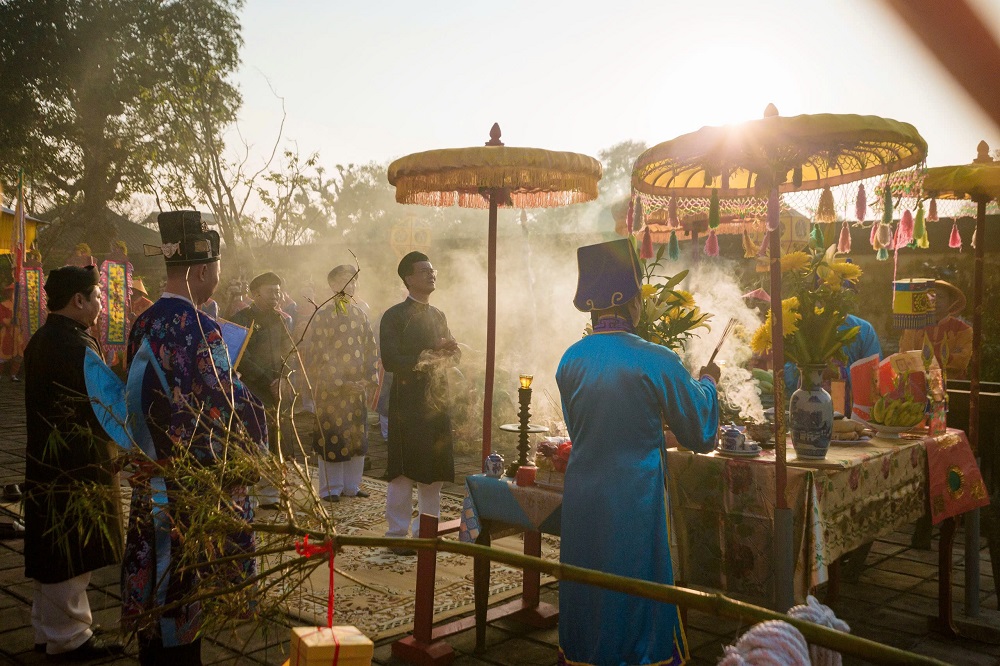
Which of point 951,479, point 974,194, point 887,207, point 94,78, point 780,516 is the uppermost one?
point 94,78

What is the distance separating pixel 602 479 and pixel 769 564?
36.4 inches

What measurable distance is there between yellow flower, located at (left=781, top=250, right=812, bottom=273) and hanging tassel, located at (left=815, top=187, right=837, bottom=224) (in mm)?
580

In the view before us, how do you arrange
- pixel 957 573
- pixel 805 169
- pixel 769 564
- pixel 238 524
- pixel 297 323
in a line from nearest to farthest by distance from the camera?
pixel 238 524 < pixel 769 564 < pixel 805 169 < pixel 957 573 < pixel 297 323

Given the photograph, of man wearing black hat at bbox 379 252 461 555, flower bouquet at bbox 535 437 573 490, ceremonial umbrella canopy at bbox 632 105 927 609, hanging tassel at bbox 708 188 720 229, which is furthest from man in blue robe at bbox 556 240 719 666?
man wearing black hat at bbox 379 252 461 555

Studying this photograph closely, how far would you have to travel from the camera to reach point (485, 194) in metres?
5.94

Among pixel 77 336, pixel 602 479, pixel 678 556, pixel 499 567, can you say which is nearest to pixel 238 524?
pixel 602 479

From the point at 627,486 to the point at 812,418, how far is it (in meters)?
1.14

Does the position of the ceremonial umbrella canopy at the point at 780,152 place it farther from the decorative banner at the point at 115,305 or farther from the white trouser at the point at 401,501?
the decorative banner at the point at 115,305

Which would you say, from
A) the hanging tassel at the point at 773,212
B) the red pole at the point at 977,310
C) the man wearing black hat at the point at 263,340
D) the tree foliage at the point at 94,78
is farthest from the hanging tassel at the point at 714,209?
the tree foliage at the point at 94,78

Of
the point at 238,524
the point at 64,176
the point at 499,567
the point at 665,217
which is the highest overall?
the point at 64,176

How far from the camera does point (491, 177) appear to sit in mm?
5082

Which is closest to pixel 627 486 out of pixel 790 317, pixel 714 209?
pixel 790 317

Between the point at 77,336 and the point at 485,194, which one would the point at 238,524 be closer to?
the point at 77,336

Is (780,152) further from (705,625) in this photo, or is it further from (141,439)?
(141,439)
